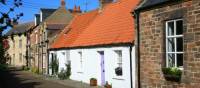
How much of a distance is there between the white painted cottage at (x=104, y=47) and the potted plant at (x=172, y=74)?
4.97 meters

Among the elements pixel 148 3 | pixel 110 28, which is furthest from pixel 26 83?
pixel 148 3

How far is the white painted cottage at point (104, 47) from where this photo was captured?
22375 mm

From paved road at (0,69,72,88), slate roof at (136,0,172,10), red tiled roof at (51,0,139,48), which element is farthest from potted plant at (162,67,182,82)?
paved road at (0,69,72,88)

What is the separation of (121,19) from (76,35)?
30.1 ft

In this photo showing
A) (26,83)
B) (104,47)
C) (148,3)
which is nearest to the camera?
(148,3)

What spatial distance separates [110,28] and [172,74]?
11322 mm

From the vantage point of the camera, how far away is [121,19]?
84.3ft

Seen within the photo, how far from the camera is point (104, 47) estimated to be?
1003 inches

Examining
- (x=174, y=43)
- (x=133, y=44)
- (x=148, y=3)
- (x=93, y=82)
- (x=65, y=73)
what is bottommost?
(x=93, y=82)

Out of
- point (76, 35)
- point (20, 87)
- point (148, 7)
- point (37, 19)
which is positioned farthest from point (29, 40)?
point (148, 7)

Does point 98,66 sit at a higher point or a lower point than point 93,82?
higher

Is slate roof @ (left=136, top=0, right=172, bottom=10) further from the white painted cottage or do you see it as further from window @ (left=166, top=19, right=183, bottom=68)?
the white painted cottage

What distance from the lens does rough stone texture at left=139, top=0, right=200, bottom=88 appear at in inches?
578

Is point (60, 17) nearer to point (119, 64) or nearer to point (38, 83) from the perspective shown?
point (38, 83)
